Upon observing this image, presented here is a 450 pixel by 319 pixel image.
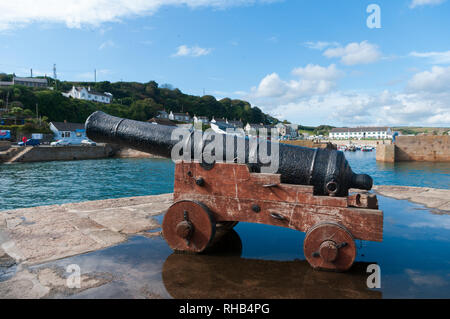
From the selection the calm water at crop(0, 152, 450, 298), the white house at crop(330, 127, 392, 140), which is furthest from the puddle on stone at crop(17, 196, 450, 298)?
the white house at crop(330, 127, 392, 140)

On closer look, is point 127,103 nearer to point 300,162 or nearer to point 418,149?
point 418,149

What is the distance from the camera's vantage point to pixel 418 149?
111ft

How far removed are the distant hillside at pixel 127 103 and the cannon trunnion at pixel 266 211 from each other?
62.5 metres

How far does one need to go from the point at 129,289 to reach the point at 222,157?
1823 millimetres

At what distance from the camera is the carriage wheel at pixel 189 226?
3.51m

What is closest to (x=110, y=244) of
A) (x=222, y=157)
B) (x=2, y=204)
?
(x=222, y=157)

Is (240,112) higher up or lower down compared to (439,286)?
higher up

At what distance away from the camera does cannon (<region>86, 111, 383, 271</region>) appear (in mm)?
3068

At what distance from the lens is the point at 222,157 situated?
3721mm

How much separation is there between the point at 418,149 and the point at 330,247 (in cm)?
3773

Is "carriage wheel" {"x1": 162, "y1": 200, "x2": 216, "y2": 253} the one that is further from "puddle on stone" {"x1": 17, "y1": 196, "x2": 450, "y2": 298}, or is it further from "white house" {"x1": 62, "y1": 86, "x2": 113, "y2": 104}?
"white house" {"x1": 62, "y1": 86, "x2": 113, "y2": 104}
